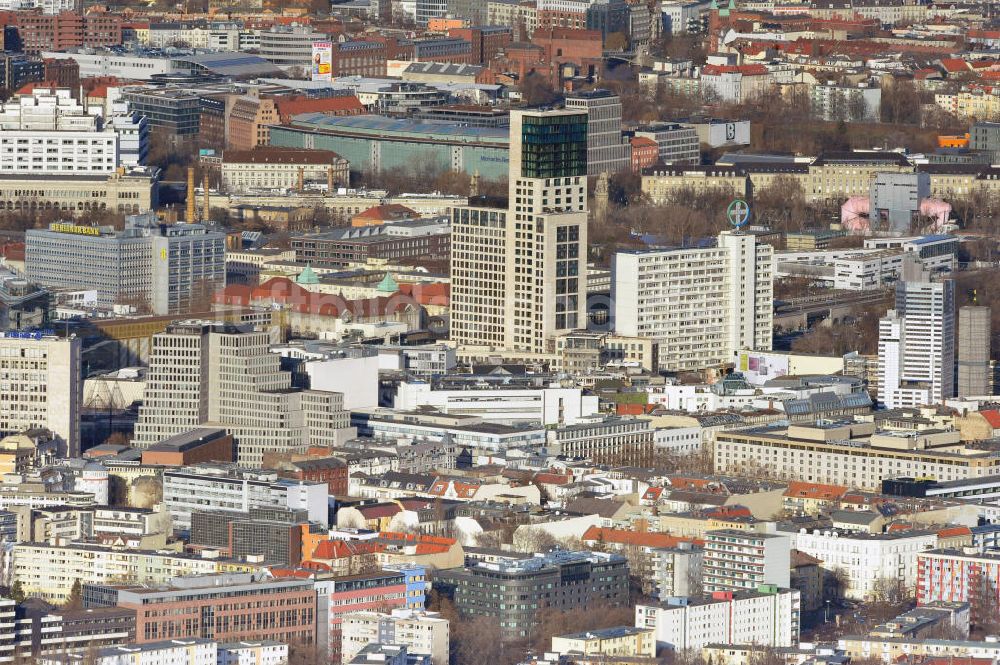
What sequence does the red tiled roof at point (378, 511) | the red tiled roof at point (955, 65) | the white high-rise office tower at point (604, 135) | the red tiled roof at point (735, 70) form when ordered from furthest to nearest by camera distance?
1. the red tiled roof at point (955, 65)
2. the red tiled roof at point (735, 70)
3. the white high-rise office tower at point (604, 135)
4. the red tiled roof at point (378, 511)

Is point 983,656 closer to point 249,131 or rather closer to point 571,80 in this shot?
point 249,131

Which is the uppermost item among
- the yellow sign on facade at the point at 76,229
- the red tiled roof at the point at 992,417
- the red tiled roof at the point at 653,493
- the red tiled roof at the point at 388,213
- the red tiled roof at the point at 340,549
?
the yellow sign on facade at the point at 76,229

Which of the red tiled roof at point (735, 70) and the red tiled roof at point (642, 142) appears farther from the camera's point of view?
the red tiled roof at point (735, 70)

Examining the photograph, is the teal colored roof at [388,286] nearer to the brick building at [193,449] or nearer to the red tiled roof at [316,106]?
the brick building at [193,449]

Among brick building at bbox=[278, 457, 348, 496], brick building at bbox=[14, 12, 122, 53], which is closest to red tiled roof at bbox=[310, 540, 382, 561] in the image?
brick building at bbox=[278, 457, 348, 496]

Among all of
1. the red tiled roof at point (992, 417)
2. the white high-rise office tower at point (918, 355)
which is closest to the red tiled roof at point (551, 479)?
the red tiled roof at point (992, 417)

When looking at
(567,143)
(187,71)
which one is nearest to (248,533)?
(567,143)
